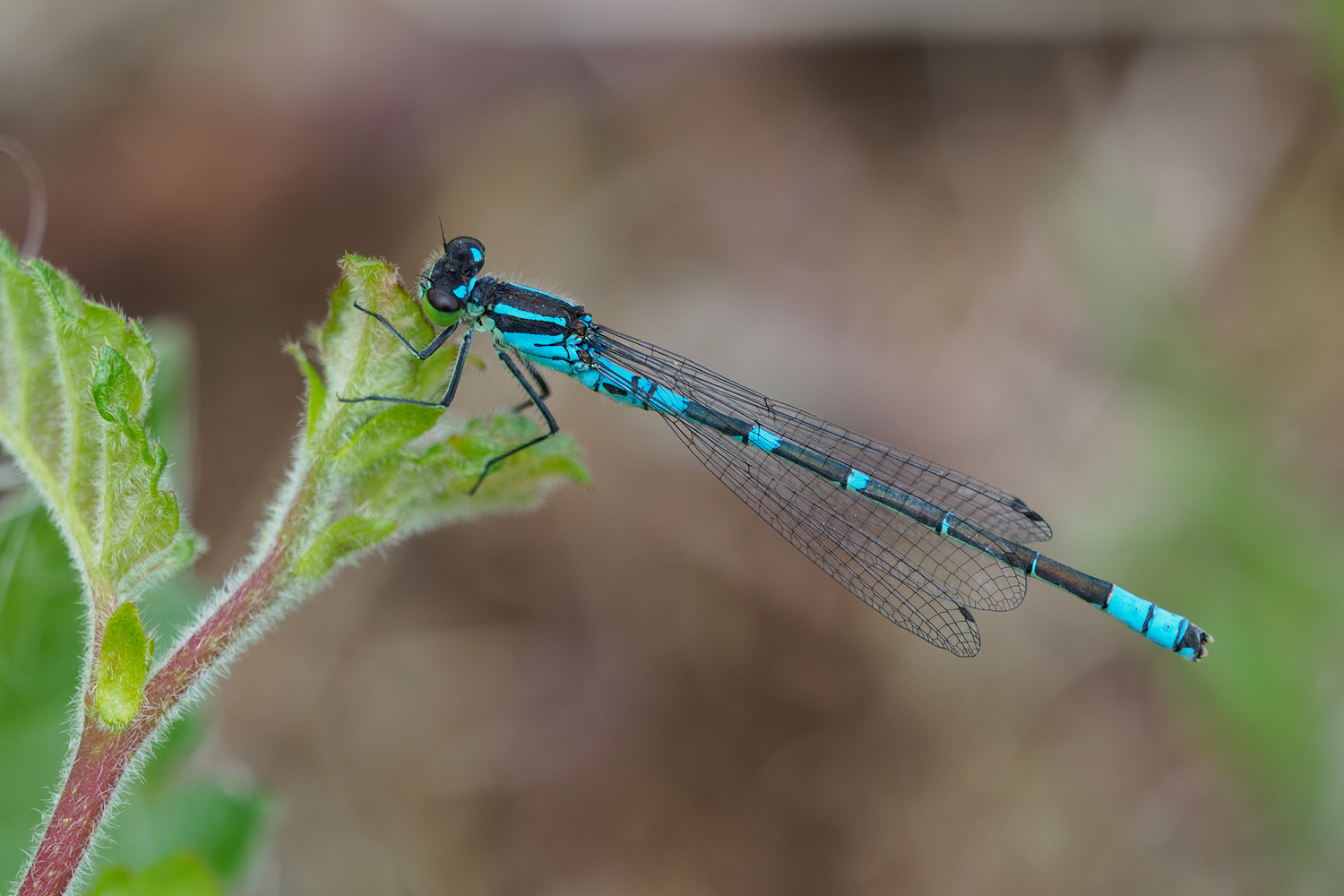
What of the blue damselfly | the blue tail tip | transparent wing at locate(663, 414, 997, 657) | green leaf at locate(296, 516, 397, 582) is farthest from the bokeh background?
green leaf at locate(296, 516, 397, 582)

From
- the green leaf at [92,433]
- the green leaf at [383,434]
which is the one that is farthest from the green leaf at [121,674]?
the green leaf at [383,434]

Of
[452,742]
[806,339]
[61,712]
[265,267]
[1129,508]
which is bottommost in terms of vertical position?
[61,712]

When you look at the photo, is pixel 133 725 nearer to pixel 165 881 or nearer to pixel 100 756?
pixel 100 756

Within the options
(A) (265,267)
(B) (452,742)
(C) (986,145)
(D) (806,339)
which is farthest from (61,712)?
(C) (986,145)

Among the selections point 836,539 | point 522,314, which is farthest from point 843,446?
point 522,314

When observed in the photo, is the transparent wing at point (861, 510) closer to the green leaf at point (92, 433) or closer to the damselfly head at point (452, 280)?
the damselfly head at point (452, 280)

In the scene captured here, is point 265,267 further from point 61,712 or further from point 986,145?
point 986,145

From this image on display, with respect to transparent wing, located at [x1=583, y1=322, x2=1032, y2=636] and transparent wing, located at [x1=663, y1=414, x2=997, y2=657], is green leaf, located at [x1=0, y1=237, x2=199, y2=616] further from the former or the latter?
transparent wing, located at [x1=663, y1=414, x2=997, y2=657]
